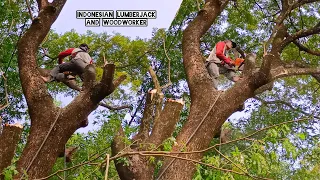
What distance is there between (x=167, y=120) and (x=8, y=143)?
1.42 m

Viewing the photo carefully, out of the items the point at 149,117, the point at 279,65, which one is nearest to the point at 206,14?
the point at 279,65

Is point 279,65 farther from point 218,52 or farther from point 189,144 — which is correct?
point 189,144

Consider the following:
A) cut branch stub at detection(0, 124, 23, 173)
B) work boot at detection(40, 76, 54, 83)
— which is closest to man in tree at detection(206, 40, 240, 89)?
work boot at detection(40, 76, 54, 83)

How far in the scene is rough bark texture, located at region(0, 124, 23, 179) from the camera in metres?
3.66

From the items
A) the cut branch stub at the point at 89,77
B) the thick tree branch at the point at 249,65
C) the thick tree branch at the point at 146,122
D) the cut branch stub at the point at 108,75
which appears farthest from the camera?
the thick tree branch at the point at 249,65

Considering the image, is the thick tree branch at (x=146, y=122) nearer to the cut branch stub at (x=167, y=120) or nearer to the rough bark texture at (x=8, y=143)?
the cut branch stub at (x=167, y=120)

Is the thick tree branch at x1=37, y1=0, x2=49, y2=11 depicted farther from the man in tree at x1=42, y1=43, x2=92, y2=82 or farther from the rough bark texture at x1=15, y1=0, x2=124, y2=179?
the man in tree at x1=42, y1=43, x2=92, y2=82

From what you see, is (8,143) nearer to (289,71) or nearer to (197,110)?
(197,110)

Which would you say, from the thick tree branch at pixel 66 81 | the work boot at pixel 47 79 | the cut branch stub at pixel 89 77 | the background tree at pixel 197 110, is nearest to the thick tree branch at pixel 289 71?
the background tree at pixel 197 110

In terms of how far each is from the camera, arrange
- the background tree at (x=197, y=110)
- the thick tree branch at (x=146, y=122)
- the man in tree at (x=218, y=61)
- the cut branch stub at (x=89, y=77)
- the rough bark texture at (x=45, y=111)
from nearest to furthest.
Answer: the background tree at (x=197, y=110)
the rough bark texture at (x=45, y=111)
the cut branch stub at (x=89, y=77)
the thick tree branch at (x=146, y=122)
the man in tree at (x=218, y=61)

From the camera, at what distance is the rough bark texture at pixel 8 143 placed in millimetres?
3656

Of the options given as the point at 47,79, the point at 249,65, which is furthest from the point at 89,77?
the point at 249,65

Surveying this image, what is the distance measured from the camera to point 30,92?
13.0 ft

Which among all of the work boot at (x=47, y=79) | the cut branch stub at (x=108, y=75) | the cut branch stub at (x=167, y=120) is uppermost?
the work boot at (x=47, y=79)
